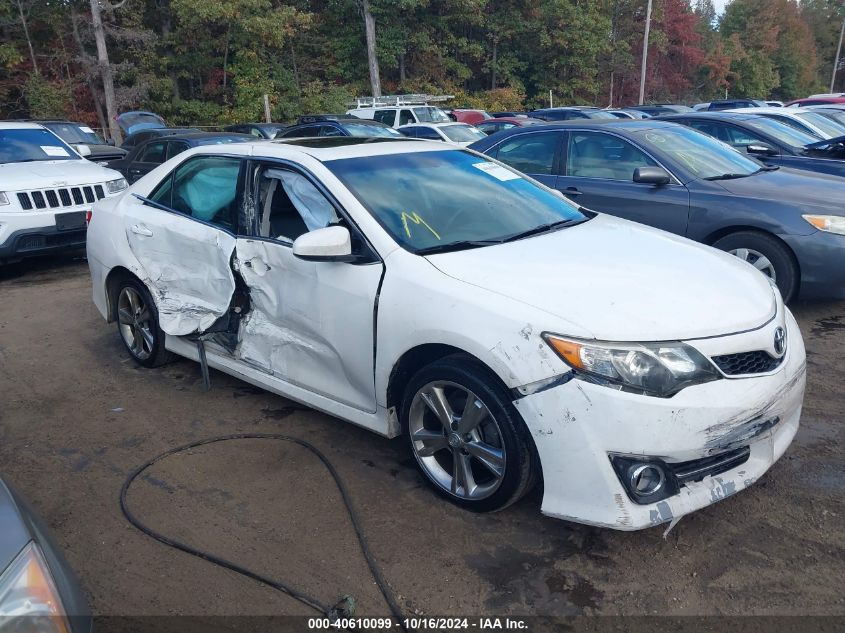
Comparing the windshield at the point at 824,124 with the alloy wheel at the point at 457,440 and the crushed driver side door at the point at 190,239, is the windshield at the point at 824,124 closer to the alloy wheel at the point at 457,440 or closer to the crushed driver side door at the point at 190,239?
the crushed driver side door at the point at 190,239

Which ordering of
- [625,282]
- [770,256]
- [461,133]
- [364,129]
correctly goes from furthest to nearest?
[461,133], [364,129], [770,256], [625,282]

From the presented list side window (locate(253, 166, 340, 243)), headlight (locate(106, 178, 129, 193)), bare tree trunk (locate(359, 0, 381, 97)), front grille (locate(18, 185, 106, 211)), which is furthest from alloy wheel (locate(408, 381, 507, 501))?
bare tree trunk (locate(359, 0, 381, 97))

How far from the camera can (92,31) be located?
87.1 ft

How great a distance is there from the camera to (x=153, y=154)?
10891 mm

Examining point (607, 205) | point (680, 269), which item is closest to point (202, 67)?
point (607, 205)

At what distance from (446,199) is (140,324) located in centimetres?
252

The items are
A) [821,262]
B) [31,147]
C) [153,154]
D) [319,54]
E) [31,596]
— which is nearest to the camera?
[31,596]

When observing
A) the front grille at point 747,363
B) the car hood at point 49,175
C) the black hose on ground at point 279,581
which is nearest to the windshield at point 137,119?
the car hood at point 49,175

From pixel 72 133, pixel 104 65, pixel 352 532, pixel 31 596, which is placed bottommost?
pixel 352 532

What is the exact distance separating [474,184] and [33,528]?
2.85 meters

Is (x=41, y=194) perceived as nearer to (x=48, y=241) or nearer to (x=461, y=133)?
(x=48, y=241)

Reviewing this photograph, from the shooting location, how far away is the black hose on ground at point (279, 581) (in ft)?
8.67

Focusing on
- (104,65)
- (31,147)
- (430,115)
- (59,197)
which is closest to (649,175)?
(59,197)

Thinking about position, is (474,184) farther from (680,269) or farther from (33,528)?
(33,528)
